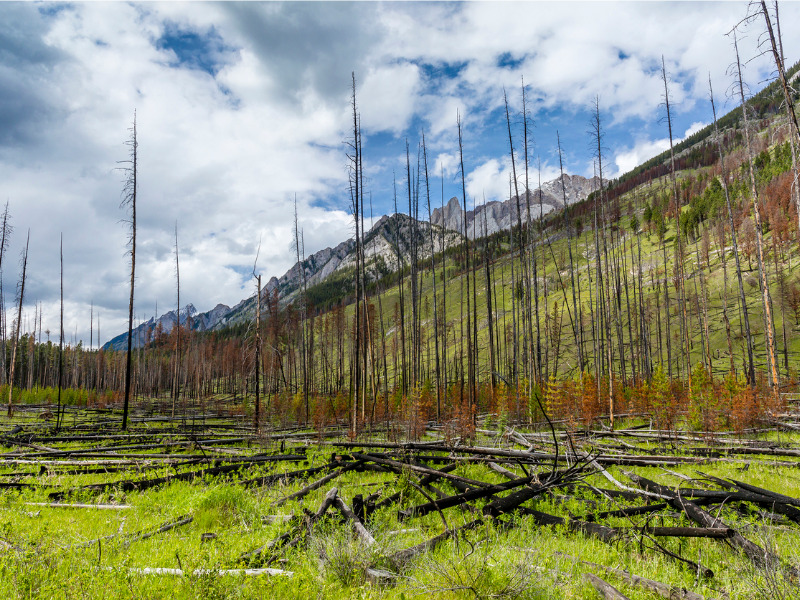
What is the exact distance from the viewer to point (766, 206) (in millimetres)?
54344

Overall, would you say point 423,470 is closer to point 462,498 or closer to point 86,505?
point 462,498

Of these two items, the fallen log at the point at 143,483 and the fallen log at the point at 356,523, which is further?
the fallen log at the point at 143,483

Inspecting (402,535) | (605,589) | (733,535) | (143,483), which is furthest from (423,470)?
(143,483)

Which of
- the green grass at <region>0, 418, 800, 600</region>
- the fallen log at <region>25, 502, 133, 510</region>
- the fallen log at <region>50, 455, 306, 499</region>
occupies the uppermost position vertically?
the green grass at <region>0, 418, 800, 600</region>

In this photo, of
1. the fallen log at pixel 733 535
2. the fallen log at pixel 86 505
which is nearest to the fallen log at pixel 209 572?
the fallen log at pixel 86 505

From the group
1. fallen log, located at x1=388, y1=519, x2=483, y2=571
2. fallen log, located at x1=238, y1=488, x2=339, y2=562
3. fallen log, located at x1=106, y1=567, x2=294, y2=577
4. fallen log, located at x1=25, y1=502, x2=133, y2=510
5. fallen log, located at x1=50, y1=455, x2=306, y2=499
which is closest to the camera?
fallen log, located at x1=106, y1=567, x2=294, y2=577

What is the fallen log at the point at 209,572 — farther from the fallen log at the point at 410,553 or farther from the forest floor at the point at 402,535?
the fallen log at the point at 410,553

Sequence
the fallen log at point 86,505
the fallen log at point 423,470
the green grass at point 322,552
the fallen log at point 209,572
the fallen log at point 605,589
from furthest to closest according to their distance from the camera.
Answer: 1. the fallen log at point 86,505
2. the fallen log at point 423,470
3. the fallen log at point 209,572
4. the green grass at point 322,552
5. the fallen log at point 605,589

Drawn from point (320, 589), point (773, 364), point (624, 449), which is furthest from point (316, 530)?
point (773, 364)

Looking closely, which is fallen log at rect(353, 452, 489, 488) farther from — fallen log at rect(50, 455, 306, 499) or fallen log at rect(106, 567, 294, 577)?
fallen log at rect(50, 455, 306, 499)

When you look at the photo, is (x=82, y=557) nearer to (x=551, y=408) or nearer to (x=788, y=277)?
(x=551, y=408)

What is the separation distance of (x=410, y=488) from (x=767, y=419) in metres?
16.9

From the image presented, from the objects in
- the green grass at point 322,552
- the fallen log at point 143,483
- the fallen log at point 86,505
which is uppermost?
the green grass at point 322,552

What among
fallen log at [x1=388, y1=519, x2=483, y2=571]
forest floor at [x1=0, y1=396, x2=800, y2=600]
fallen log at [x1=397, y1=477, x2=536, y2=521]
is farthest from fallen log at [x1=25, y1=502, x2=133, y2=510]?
fallen log at [x1=388, y1=519, x2=483, y2=571]
